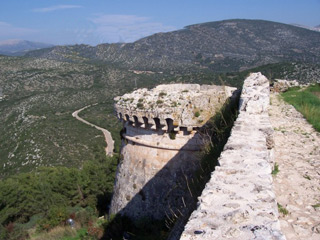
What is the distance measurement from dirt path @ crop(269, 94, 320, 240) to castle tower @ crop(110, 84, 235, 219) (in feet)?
6.93

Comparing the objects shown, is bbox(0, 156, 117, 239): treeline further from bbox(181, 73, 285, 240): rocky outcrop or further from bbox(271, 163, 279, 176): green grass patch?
bbox(181, 73, 285, 240): rocky outcrop

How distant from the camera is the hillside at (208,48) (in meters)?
90.1

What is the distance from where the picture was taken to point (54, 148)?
1277 inches

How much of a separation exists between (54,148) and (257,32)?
11393 centimetres

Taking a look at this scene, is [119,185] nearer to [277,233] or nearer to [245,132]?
[245,132]

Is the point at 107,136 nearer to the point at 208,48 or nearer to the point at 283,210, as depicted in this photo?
the point at 283,210

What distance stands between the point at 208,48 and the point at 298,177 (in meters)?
111

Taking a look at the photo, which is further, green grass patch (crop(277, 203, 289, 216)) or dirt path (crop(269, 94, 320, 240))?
green grass patch (crop(277, 203, 289, 216))

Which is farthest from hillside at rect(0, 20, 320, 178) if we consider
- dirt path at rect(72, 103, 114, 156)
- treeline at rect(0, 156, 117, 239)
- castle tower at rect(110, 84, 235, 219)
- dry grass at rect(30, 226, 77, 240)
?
castle tower at rect(110, 84, 235, 219)

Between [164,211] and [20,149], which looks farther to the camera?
[20,149]

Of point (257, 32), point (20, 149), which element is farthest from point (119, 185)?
point (257, 32)

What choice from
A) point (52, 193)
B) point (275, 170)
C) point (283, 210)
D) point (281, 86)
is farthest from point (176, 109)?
point (52, 193)

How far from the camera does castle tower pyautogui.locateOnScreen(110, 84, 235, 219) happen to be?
26.8 feet

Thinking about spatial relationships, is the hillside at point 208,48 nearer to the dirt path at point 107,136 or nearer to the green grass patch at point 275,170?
the dirt path at point 107,136
